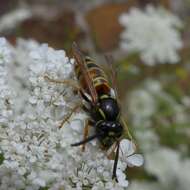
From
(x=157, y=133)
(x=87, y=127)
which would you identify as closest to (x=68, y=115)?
(x=87, y=127)

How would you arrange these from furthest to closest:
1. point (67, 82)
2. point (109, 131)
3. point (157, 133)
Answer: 1. point (157, 133)
2. point (67, 82)
3. point (109, 131)

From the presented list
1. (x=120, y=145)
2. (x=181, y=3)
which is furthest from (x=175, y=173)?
(x=120, y=145)

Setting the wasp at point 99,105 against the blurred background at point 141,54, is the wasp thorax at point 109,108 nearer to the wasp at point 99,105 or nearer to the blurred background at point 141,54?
the wasp at point 99,105

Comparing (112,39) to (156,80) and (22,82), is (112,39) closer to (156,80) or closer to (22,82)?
(156,80)

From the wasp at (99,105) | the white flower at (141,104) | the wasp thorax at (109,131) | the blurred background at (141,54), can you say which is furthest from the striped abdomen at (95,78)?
the white flower at (141,104)

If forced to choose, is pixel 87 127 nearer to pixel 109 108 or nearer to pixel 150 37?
pixel 109 108

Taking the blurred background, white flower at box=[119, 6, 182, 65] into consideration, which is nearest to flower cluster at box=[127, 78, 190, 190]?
the blurred background

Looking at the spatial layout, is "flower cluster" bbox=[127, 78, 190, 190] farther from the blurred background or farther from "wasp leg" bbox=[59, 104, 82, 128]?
"wasp leg" bbox=[59, 104, 82, 128]
